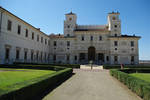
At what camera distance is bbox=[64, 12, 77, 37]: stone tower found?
45044 millimetres

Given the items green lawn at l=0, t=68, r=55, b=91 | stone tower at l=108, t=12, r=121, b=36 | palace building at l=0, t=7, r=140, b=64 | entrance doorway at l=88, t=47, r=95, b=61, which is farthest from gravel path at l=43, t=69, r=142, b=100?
stone tower at l=108, t=12, r=121, b=36

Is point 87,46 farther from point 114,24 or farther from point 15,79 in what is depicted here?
point 15,79

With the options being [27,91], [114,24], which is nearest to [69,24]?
[114,24]

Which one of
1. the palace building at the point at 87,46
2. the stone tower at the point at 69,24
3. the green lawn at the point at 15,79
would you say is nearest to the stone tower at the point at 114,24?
the palace building at the point at 87,46

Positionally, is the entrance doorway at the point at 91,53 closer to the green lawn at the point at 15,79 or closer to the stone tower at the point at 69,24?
the stone tower at the point at 69,24

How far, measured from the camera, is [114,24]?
43375 mm

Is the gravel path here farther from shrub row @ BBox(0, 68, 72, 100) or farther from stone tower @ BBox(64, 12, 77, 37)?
stone tower @ BBox(64, 12, 77, 37)

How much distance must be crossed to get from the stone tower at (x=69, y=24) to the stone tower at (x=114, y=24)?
14609mm

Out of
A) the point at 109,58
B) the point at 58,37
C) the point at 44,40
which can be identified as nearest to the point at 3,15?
the point at 44,40

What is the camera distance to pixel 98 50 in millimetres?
41125

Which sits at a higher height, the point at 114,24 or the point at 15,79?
the point at 114,24

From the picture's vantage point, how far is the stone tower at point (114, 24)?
42.7 meters

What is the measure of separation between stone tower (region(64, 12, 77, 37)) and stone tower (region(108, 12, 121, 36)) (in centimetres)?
1461

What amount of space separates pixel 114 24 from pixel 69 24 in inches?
702
